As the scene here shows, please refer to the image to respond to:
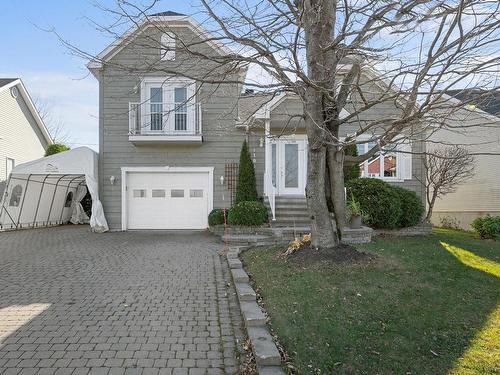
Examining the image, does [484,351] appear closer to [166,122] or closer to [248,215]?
[248,215]

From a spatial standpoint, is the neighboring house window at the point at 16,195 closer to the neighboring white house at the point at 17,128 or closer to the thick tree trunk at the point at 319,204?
the neighboring white house at the point at 17,128

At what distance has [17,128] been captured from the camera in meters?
19.8

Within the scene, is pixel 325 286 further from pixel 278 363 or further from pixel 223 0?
pixel 223 0

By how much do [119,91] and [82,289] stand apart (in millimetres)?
9460

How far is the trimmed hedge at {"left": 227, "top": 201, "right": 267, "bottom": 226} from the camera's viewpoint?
11742 millimetres

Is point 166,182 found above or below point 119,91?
below

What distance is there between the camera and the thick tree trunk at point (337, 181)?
23.3ft

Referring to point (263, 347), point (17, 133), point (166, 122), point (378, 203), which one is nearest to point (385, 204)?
point (378, 203)

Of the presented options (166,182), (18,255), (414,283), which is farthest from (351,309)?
(166,182)

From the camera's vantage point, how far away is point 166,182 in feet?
46.5

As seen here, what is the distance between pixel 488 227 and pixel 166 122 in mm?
11370

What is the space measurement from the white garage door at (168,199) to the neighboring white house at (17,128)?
823 cm

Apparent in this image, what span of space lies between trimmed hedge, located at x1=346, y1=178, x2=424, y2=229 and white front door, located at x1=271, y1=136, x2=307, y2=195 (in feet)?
8.08

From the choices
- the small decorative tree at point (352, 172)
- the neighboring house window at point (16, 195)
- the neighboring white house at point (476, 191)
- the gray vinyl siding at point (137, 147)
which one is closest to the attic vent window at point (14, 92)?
the neighboring house window at point (16, 195)
